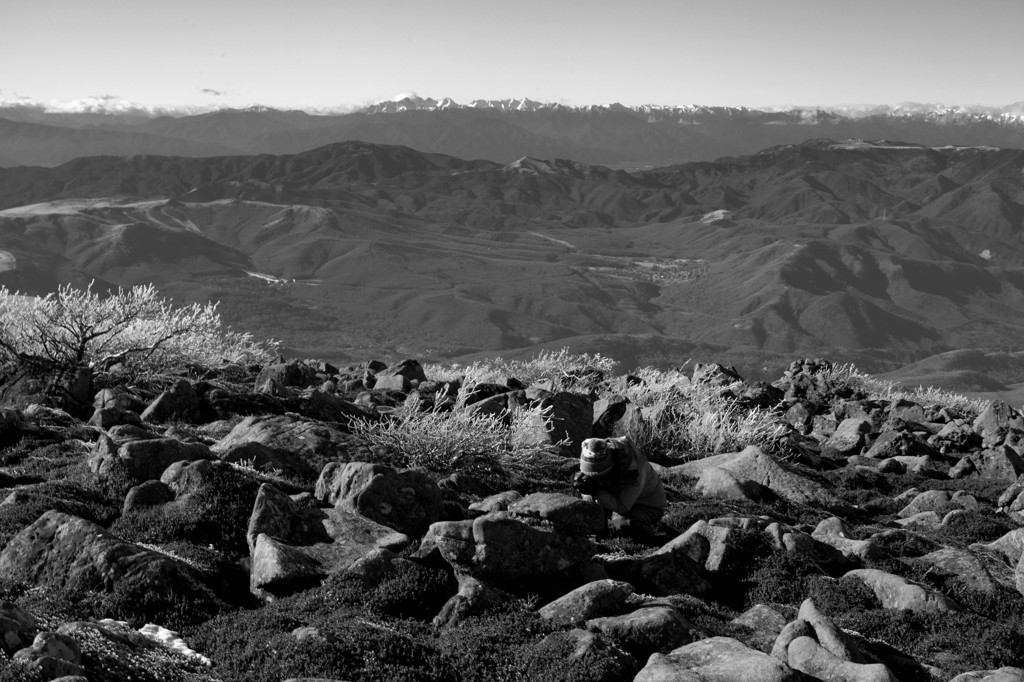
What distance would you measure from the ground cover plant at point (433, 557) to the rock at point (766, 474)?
3cm

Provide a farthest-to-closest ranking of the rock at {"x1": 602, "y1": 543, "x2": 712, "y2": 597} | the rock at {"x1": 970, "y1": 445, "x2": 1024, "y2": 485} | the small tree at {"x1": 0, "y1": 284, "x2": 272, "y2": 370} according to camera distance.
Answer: the rock at {"x1": 970, "y1": 445, "x2": 1024, "y2": 485} < the small tree at {"x1": 0, "y1": 284, "x2": 272, "y2": 370} < the rock at {"x1": 602, "y1": 543, "x2": 712, "y2": 597}

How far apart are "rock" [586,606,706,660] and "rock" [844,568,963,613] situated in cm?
218

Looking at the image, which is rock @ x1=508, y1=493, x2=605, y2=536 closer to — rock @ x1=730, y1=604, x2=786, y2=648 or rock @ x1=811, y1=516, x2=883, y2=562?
rock @ x1=730, y1=604, x2=786, y2=648

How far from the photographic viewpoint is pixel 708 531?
944cm

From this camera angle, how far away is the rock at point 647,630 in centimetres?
703

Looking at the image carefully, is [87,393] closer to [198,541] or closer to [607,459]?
[198,541]

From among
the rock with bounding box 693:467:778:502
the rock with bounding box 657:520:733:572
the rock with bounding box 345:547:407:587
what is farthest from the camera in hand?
the rock with bounding box 345:547:407:587

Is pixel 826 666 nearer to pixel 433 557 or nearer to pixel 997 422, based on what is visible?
pixel 433 557

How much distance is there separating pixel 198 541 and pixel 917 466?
1305cm

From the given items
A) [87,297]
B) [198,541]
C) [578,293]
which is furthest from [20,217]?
[198,541]

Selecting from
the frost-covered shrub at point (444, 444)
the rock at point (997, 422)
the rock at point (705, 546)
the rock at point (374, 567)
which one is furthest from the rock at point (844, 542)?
the rock at point (997, 422)

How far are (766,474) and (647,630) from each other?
7.04 m

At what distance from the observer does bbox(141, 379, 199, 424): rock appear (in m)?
13.2

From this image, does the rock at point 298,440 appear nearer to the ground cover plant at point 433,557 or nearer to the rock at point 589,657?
the ground cover plant at point 433,557
